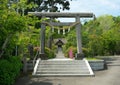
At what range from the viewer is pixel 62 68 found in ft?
74.6

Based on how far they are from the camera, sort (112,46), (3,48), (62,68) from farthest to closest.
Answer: (112,46) < (62,68) < (3,48)

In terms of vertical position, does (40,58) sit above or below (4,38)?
below

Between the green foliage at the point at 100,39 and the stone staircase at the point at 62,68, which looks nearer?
the stone staircase at the point at 62,68

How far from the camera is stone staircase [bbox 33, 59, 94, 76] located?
21406 millimetres

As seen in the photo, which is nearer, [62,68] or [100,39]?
[62,68]

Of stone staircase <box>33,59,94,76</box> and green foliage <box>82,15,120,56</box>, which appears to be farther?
green foliage <box>82,15,120,56</box>

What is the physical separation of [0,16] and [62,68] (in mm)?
8811

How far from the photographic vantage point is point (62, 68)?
22.8 m

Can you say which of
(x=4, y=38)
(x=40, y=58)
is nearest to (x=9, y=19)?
(x=4, y=38)

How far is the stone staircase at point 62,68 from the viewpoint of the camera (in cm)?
2141

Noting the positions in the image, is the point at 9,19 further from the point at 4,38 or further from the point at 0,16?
the point at 4,38

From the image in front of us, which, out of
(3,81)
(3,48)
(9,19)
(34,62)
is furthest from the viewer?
(34,62)

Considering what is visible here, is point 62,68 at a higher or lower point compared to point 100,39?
lower

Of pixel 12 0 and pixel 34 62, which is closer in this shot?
pixel 12 0
